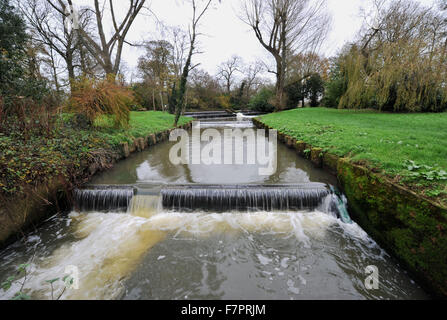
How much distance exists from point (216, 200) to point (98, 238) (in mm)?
2215

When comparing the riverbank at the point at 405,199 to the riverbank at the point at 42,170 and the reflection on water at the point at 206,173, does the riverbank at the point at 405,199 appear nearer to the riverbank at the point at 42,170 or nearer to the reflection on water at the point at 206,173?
the reflection on water at the point at 206,173

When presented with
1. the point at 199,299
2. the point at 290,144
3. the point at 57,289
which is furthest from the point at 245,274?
the point at 290,144

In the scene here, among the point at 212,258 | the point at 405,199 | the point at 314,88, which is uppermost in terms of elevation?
→ the point at 314,88

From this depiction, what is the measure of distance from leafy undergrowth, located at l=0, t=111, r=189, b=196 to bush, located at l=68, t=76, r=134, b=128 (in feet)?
1.75

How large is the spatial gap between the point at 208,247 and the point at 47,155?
3917 millimetres

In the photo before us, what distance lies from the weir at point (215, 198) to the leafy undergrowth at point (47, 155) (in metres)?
0.74

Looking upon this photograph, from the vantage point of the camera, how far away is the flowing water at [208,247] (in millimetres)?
2354

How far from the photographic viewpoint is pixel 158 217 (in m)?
3.85

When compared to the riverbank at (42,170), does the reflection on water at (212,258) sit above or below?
below

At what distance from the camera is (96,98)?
6.64 metres

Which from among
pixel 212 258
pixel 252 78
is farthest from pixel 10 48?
pixel 252 78

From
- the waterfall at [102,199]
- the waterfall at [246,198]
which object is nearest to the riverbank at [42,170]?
the waterfall at [102,199]

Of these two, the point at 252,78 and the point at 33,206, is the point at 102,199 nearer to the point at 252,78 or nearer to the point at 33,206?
the point at 33,206

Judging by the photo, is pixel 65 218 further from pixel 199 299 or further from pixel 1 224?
pixel 199 299
